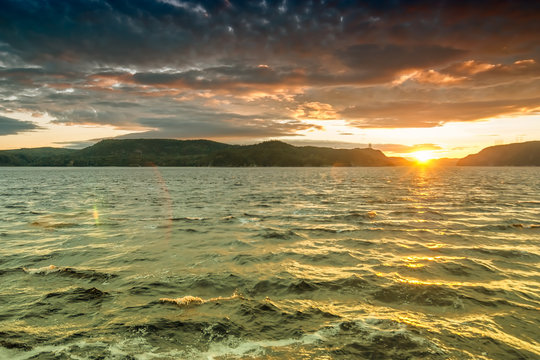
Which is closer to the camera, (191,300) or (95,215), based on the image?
(191,300)

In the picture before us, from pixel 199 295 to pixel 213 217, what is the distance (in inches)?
664

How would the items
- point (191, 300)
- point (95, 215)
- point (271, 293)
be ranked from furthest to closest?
point (95, 215) < point (271, 293) < point (191, 300)

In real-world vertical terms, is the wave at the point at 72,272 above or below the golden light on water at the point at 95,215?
above

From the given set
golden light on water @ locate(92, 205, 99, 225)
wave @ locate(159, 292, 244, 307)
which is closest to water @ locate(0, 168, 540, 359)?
wave @ locate(159, 292, 244, 307)

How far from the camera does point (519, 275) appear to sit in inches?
478

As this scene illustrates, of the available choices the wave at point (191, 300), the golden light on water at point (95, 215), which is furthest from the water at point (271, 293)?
the golden light on water at point (95, 215)

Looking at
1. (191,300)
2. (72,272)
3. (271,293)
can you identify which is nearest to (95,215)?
(72,272)

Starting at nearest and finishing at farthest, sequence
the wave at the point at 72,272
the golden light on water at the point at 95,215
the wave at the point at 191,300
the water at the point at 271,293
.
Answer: the water at the point at 271,293 → the wave at the point at 191,300 → the wave at the point at 72,272 → the golden light on water at the point at 95,215

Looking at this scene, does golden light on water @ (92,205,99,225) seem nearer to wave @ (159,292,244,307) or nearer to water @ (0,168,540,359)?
water @ (0,168,540,359)

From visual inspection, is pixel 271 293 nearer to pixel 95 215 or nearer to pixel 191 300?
pixel 191 300

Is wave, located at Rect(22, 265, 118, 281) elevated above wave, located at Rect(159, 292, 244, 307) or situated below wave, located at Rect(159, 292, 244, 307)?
below

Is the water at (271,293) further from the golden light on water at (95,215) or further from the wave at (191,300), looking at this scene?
the golden light on water at (95,215)

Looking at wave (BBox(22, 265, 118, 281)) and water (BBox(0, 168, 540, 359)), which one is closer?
water (BBox(0, 168, 540, 359))

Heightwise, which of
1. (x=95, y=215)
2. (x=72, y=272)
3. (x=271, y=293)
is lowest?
(x=95, y=215)
